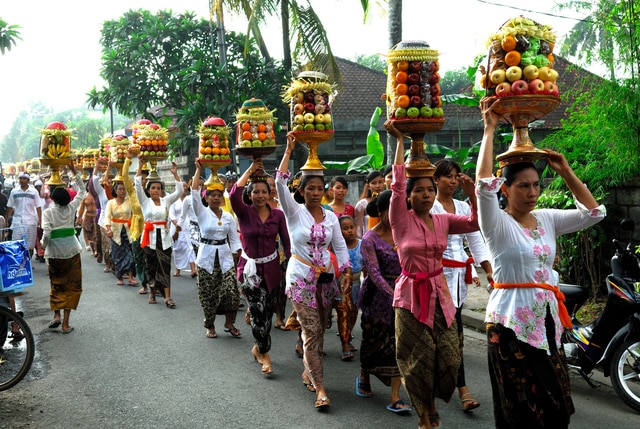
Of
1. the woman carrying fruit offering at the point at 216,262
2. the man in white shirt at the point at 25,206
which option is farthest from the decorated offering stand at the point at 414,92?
the man in white shirt at the point at 25,206

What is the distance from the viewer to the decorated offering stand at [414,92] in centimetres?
453

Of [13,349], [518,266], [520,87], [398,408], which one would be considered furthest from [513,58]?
[13,349]

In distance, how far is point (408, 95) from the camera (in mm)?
4566

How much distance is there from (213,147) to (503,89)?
201 inches

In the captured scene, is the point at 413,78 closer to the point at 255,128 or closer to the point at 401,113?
the point at 401,113

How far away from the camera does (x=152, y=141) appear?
10.5 metres

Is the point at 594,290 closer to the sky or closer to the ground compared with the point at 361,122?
closer to the ground

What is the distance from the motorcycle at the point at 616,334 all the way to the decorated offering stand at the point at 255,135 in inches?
120

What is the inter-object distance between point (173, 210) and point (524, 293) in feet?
31.8

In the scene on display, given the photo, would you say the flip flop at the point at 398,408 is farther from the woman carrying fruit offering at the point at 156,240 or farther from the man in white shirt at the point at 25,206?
the man in white shirt at the point at 25,206

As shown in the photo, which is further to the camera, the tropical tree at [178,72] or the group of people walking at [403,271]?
the tropical tree at [178,72]

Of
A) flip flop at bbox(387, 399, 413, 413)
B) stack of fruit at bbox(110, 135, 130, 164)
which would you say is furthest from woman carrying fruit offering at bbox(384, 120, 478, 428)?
stack of fruit at bbox(110, 135, 130, 164)

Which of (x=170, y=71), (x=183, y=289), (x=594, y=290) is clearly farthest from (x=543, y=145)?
Answer: (x=170, y=71)

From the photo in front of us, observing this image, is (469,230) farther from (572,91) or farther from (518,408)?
(572,91)
